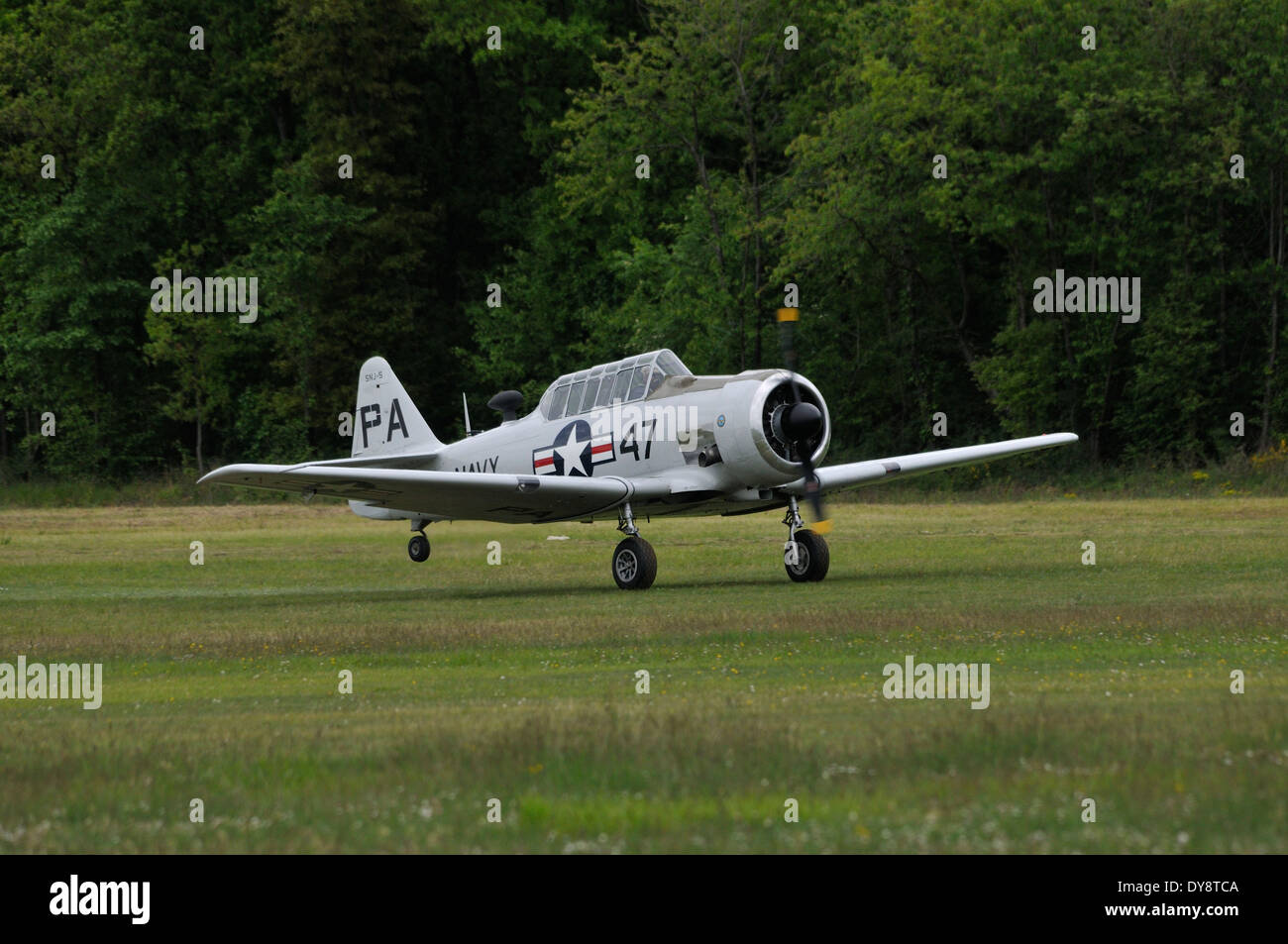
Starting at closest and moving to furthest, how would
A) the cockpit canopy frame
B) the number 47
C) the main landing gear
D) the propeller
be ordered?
the propeller
the number 47
the cockpit canopy frame
the main landing gear

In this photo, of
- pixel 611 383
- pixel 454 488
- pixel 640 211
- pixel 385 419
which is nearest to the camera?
pixel 454 488

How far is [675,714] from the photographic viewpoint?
29.4 feet

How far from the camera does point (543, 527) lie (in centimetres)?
3669

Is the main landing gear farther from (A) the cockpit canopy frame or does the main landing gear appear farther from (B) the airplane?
(A) the cockpit canopy frame

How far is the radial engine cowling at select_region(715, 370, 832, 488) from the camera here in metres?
19.9

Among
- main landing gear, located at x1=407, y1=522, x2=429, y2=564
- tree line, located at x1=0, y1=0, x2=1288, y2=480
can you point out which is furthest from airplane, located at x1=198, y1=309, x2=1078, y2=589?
tree line, located at x1=0, y1=0, x2=1288, y2=480

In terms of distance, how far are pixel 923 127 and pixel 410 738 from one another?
38.2 meters

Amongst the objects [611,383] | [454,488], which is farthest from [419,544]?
[454,488]

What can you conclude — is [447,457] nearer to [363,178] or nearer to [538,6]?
[363,178]

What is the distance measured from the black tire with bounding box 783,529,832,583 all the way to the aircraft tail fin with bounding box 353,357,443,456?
330 inches

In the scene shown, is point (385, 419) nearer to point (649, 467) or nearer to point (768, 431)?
point (649, 467)

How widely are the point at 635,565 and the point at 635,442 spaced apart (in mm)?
2012

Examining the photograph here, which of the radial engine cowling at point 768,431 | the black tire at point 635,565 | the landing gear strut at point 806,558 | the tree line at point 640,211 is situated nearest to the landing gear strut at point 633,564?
the black tire at point 635,565

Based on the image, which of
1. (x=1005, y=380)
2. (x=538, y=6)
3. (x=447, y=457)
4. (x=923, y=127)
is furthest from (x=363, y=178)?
(x=447, y=457)
